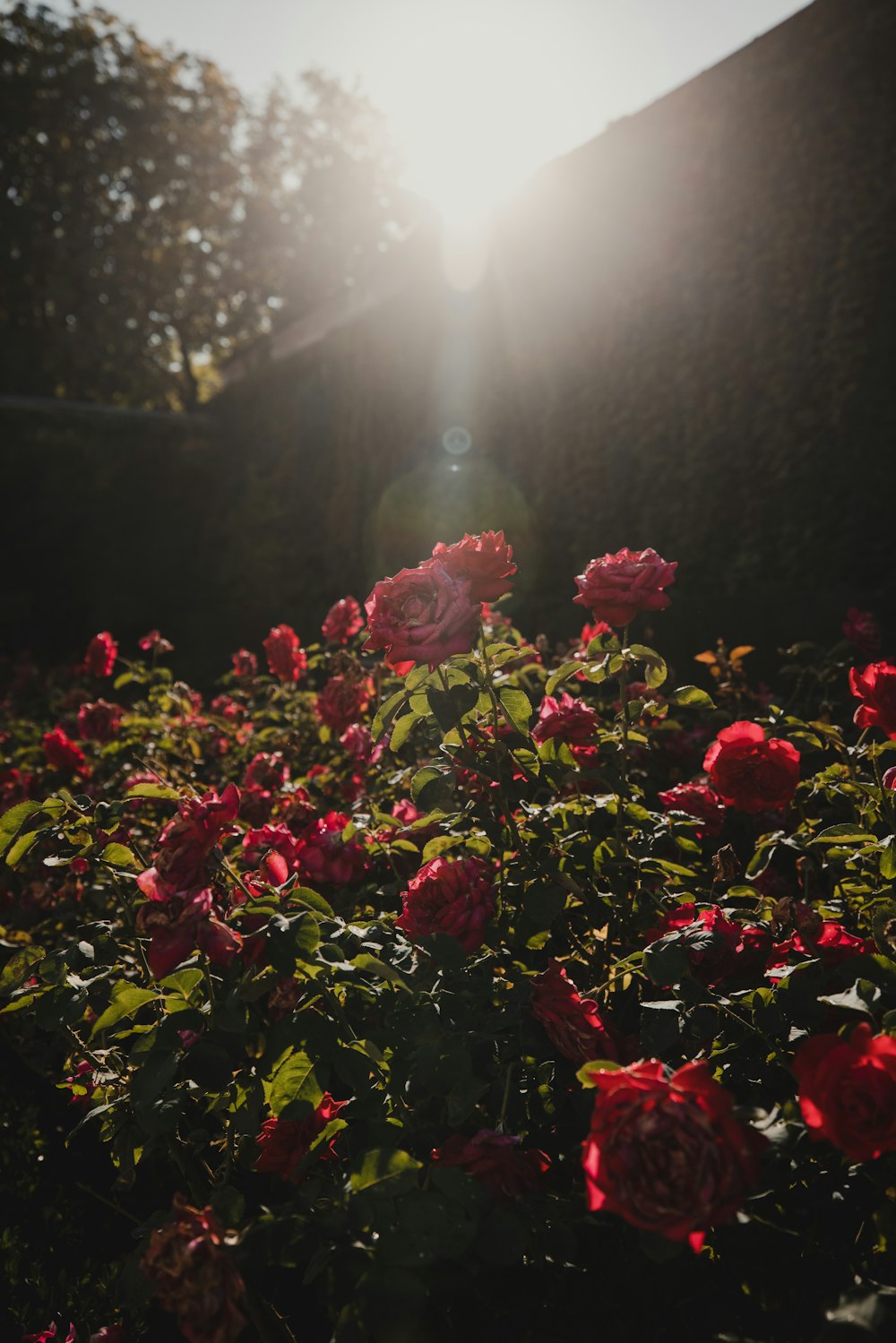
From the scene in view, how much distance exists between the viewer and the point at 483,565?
133cm

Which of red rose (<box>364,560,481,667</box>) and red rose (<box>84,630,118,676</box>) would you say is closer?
red rose (<box>364,560,481,667</box>)

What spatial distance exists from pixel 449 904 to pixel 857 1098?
0.66 metres

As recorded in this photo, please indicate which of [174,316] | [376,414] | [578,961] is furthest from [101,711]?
[174,316]

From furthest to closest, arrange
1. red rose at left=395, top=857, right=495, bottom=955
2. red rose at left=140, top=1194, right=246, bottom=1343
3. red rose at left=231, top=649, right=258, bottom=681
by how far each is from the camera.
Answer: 1. red rose at left=231, top=649, right=258, bottom=681
2. red rose at left=395, top=857, right=495, bottom=955
3. red rose at left=140, top=1194, right=246, bottom=1343

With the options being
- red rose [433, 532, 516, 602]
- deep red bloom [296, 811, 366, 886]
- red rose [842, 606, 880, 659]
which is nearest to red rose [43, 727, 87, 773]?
deep red bloom [296, 811, 366, 886]

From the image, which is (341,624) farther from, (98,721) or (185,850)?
(185,850)

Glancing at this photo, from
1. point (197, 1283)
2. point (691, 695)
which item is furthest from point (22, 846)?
point (691, 695)

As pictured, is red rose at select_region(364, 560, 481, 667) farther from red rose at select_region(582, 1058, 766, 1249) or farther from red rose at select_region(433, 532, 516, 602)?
red rose at select_region(582, 1058, 766, 1249)

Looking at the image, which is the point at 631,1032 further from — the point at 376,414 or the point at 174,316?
the point at 174,316

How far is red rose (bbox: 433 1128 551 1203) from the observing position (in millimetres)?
1096

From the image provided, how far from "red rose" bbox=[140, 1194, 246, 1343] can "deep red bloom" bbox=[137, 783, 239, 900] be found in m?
0.42

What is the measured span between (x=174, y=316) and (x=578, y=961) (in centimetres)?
2483

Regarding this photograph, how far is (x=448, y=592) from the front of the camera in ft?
4.12

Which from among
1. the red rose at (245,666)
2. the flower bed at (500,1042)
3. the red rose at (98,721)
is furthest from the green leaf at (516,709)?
the red rose at (245,666)
